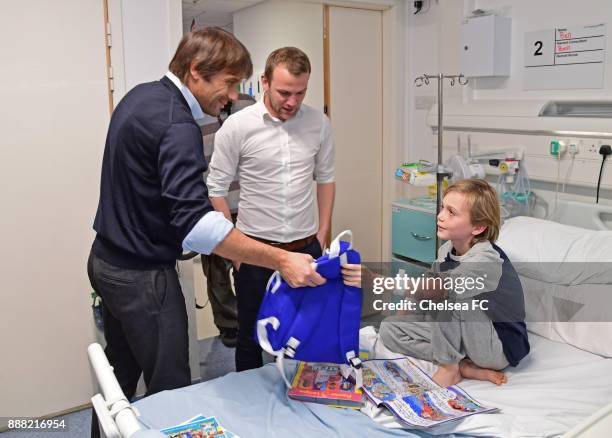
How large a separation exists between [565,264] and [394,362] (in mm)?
884

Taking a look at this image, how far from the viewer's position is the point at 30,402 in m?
2.80

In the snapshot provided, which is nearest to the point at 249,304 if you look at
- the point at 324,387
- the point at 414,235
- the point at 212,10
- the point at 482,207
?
the point at 324,387

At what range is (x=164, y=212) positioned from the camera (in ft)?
6.00

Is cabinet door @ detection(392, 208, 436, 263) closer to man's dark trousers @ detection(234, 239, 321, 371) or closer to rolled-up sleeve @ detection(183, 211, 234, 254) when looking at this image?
man's dark trousers @ detection(234, 239, 321, 371)

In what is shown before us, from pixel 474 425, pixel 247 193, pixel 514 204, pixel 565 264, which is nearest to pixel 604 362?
pixel 565 264

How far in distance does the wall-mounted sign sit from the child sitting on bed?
1.06 m

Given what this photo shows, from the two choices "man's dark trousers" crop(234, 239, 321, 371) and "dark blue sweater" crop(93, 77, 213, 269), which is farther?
"man's dark trousers" crop(234, 239, 321, 371)

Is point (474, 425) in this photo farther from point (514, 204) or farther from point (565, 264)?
point (514, 204)

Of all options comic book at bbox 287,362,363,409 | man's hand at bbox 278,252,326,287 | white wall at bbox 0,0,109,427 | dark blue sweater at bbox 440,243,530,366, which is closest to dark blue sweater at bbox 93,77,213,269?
→ man's hand at bbox 278,252,326,287

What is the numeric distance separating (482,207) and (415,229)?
4.07 ft

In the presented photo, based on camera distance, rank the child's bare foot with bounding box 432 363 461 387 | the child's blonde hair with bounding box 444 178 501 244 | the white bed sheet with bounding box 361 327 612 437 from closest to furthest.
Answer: the white bed sheet with bounding box 361 327 612 437 → the child's bare foot with bounding box 432 363 461 387 → the child's blonde hair with bounding box 444 178 501 244

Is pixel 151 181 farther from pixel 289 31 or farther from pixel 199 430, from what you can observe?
pixel 289 31

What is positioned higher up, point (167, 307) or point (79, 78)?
point (79, 78)

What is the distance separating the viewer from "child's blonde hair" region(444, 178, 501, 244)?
7.36 ft
